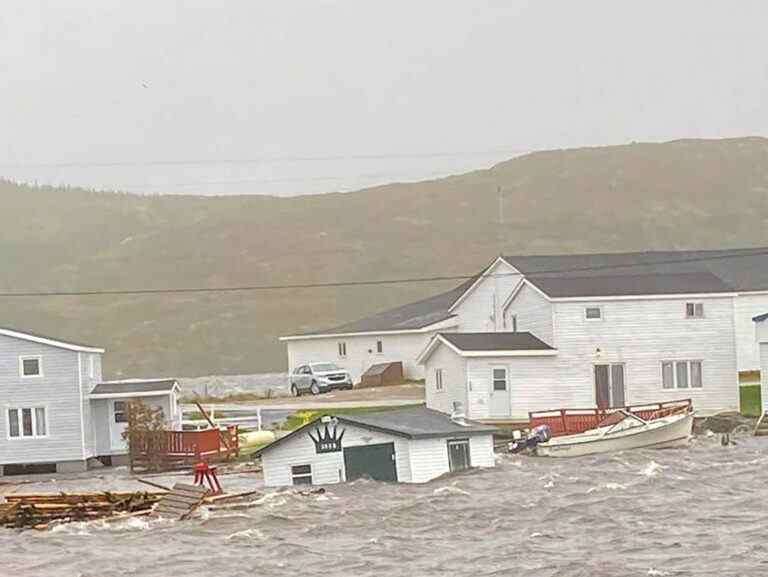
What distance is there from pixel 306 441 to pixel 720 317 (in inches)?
935

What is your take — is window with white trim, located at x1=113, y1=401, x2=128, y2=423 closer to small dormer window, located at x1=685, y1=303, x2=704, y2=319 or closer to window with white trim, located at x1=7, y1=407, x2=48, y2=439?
window with white trim, located at x1=7, y1=407, x2=48, y2=439

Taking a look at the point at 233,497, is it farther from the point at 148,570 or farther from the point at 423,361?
the point at 423,361

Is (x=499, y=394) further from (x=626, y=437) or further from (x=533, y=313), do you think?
(x=626, y=437)

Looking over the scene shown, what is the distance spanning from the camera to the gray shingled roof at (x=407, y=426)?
50.9 m

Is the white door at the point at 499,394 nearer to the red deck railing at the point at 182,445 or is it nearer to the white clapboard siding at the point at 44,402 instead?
the red deck railing at the point at 182,445

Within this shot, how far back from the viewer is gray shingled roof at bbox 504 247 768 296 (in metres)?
84.0

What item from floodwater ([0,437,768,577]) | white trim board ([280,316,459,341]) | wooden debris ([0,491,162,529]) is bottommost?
floodwater ([0,437,768,577])

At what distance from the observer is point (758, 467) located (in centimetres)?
5184

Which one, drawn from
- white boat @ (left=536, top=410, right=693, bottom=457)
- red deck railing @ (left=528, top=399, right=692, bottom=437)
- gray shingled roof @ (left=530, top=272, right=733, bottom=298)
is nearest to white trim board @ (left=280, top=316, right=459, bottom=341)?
gray shingled roof @ (left=530, top=272, right=733, bottom=298)

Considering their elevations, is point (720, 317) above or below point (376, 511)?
above

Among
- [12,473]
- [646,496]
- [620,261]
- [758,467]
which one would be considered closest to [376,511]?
[646,496]

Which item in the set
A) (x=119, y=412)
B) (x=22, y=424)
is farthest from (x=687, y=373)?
(x=22, y=424)

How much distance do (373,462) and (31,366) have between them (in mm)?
19325

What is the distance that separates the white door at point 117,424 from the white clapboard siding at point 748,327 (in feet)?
93.6
